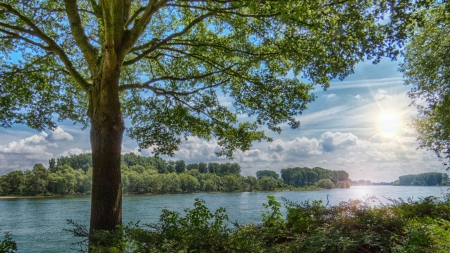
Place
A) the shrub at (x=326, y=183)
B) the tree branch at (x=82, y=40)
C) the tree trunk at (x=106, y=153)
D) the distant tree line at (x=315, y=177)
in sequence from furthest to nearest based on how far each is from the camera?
the shrub at (x=326, y=183)
the distant tree line at (x=315, y=177)
the tree branch at (x=82, y=40)
the tree trunk at (x=106, y=153)

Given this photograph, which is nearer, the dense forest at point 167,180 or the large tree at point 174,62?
the large tree at point 174,62

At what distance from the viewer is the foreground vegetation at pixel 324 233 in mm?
3022

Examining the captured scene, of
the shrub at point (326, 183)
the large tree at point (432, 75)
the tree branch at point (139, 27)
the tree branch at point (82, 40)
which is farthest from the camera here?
the shrub at point (326, 183)

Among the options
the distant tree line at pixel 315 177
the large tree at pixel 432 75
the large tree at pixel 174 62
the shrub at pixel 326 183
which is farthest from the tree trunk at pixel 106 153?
the shrub at pixel 326 183

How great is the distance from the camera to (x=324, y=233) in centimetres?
334

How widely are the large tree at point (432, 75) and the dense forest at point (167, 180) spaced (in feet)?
87.3

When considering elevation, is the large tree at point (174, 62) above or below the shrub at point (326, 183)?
above

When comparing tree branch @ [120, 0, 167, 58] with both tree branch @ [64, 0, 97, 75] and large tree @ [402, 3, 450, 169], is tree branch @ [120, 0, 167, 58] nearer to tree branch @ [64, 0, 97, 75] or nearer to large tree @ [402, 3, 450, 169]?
tree branch @ [64, 0, 97, 75]

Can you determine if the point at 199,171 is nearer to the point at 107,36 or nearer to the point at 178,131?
the point at 178,131

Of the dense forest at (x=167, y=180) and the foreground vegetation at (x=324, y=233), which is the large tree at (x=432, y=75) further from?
the dense forest at (x=167, y=180)

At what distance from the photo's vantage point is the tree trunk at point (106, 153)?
16.9ft

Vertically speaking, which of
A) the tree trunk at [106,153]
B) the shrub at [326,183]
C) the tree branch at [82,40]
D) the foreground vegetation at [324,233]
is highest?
the tree branch at [82,40]

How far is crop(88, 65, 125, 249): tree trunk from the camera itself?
5.14 metres

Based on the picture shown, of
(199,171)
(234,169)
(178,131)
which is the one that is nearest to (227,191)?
(234,169)
